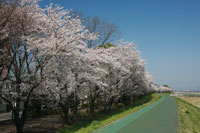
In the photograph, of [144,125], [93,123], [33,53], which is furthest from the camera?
[93,123]

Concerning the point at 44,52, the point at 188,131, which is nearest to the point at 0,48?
the point at 44,52

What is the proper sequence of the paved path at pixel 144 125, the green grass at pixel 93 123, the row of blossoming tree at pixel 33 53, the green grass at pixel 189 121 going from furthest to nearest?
the green grass at pixel 189 121, the green grass at pixel 93 123, the paved path at pixel 144 125, the row of blossoming tree at pixel 33 53

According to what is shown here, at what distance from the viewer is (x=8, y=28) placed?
7.65m

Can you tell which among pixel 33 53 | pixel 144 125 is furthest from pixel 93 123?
pixel 33 53

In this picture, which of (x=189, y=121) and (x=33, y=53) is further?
(x=189, y=121)

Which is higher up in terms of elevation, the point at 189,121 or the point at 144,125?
the point at 144,125

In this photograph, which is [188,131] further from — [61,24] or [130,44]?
[130,44]

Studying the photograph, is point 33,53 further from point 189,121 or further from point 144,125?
point 189,121

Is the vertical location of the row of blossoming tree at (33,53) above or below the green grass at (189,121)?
above

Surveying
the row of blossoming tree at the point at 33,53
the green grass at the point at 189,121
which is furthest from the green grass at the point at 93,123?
the green grass at the point at 189,121

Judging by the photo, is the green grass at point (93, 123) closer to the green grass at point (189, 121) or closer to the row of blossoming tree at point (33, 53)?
the row of blossoming tree at point (33, 53)

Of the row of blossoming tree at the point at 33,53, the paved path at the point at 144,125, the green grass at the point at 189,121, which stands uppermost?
the row of blossoming tree at the point at 33,53

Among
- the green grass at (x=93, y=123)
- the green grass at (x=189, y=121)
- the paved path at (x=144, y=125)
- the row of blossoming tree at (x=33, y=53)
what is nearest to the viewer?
the row of blossoming tree at (x=33, y=53)

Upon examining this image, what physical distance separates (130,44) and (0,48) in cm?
1659
